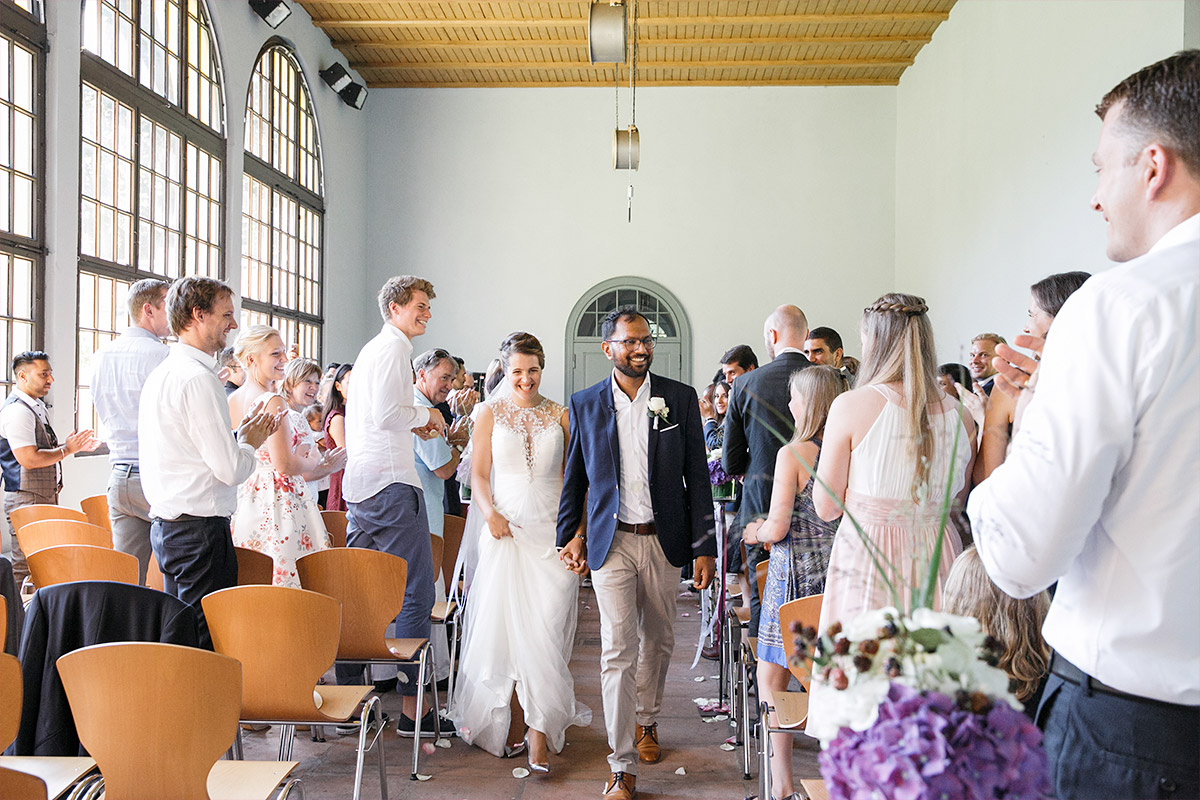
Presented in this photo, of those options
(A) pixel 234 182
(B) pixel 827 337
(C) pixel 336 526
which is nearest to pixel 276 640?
(C) pixel 336 526

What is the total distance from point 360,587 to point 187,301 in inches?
48.6

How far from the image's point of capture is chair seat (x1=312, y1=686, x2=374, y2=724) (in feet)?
10.2

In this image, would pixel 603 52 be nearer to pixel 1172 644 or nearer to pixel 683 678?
pixel 683 678

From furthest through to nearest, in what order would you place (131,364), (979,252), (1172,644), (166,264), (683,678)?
(979,252), (166,264), (683,678), (131,364), (1172,644)

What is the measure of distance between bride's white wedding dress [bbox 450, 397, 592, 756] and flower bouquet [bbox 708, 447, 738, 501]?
1772mm

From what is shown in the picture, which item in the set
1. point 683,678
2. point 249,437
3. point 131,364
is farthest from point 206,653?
point 683,678

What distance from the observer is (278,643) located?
9.57ft

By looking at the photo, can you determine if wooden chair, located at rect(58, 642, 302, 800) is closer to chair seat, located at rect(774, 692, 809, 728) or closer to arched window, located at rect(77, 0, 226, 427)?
chair seat, located at rect(774, 692, 809, 728)

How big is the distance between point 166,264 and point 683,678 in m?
6.22

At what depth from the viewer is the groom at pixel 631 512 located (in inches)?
146

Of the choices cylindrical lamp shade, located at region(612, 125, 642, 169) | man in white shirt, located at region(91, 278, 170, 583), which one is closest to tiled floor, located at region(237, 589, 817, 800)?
man in white shirt, located at region(91, 278, 170, 583)

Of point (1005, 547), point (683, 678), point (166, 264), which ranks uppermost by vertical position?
point (166, 264)

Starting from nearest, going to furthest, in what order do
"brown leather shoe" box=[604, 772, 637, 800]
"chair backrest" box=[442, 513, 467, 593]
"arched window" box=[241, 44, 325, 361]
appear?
"brown leather shoe" box=[604, 772, 637, 800] → "chair backrest" box=[442, 513, 467, 593] → "arched window" box=[241, 44, 325, 361]

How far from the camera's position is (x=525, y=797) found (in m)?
3.69
